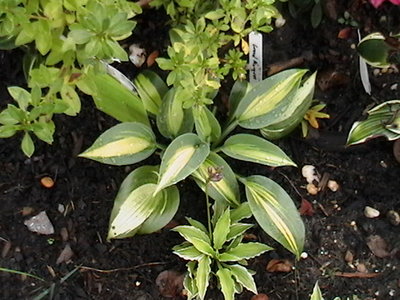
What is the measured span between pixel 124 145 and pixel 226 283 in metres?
0.39

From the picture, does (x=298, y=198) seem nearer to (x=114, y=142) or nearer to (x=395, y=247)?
(x=395, y=247)

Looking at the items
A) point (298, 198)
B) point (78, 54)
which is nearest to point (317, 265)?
point (298, 198)

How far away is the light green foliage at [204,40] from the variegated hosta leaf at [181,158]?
122 mm

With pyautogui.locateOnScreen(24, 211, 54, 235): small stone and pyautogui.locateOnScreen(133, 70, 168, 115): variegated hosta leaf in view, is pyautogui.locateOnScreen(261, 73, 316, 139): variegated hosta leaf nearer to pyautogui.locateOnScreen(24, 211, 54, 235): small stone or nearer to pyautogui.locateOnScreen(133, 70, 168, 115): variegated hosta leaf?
pyautogui.locateOnScreen(133, 70, 168, 115): variegated hosta leaf

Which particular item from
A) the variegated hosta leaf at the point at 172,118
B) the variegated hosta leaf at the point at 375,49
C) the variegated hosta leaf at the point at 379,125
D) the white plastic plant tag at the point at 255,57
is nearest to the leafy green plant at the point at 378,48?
the variegated hosta leaf at the point at 375,49

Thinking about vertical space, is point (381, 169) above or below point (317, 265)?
above

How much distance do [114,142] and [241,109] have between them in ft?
1.02

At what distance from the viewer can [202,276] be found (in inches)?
64.7

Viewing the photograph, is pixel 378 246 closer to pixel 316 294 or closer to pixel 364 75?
pixel 316 294

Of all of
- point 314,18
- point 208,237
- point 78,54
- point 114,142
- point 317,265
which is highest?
point 78,54

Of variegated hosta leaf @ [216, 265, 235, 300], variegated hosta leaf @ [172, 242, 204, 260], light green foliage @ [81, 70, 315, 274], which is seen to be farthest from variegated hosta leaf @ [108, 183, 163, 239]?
variegated hosta leaf @ [216, 265, 235, 300]

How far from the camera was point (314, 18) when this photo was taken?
1.88 m

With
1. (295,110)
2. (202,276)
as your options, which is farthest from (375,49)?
(202,276)

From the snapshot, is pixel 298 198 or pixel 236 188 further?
pixel 298 198
